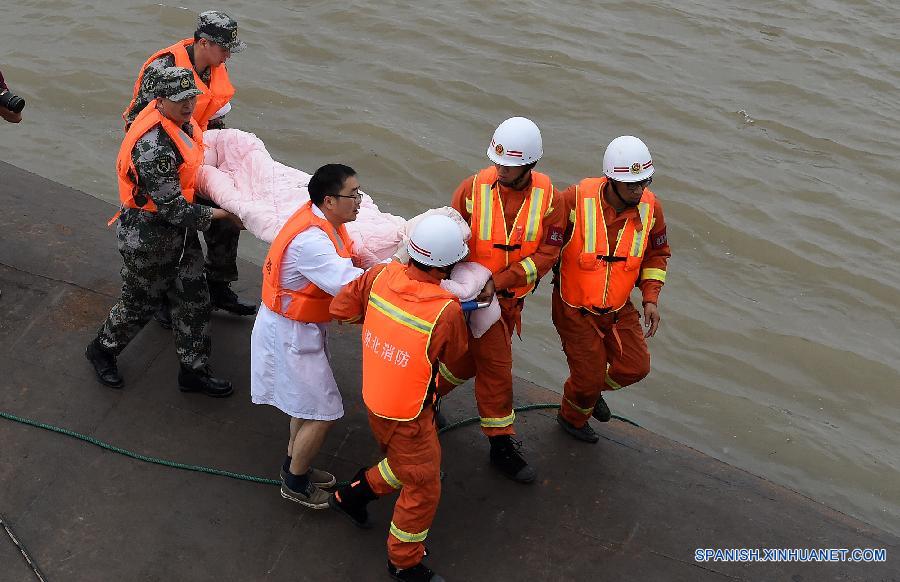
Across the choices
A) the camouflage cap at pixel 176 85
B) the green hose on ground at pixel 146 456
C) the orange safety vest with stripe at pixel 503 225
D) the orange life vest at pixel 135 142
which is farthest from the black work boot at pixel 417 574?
the camouflage cap at pixel 176 85

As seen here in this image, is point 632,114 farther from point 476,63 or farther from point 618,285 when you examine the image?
point 618,285

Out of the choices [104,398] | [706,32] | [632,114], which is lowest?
[104,398]

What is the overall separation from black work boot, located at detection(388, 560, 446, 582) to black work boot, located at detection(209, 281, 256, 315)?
2350mm

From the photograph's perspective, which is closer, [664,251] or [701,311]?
[664,251]

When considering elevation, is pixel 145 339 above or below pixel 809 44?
below

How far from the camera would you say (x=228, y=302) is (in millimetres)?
6125

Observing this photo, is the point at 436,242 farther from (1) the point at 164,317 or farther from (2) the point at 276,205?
(1) the point at 164,317

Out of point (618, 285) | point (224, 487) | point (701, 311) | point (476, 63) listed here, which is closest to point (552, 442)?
point (618, 285)

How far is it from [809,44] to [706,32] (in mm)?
1388

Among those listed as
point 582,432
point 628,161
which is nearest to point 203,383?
point 582,432

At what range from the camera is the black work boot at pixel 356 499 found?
450 cm

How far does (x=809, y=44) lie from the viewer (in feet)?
41.2

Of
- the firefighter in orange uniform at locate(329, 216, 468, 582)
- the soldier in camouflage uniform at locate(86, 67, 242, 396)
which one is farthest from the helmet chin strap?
the soldier in camouflage uniform at locate(86, 67, 242, 396)

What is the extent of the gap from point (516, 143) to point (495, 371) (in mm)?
1183
